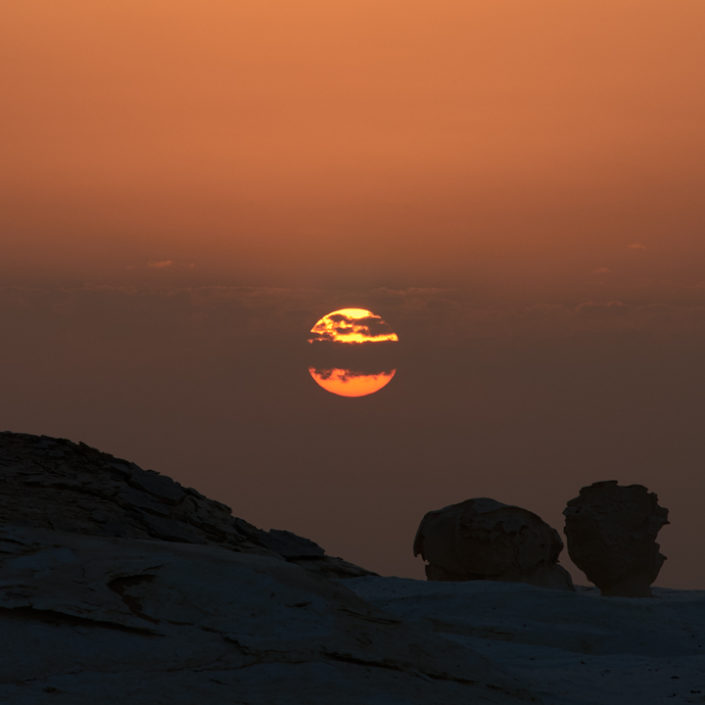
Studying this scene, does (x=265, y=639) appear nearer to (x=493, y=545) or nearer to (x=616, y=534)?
(x=493, y=545)

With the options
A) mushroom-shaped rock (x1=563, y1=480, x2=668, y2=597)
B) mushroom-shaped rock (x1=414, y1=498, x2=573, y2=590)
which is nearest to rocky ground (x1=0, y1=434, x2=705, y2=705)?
mushroom-shaped rock (x1=414, y1=498, x2=573, y2=590)

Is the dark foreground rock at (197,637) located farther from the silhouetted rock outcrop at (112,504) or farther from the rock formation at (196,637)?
the silhouetted rock outcrop at (112,504)

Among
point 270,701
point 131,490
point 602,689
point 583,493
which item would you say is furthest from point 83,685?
point 583,493

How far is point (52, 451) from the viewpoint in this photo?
2058 centimetres

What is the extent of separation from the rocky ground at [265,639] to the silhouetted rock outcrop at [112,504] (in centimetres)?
36

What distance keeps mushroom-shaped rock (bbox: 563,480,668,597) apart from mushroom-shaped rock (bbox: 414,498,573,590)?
1.96m

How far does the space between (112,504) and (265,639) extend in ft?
28.6

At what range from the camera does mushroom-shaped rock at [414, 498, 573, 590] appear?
22266mm

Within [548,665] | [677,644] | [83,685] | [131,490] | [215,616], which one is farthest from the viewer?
[131,490]

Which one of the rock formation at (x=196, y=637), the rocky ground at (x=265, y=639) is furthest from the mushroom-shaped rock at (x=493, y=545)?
the rock formation at (x=196, y=637)

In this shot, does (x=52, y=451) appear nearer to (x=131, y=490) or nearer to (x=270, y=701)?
(x=131, y=490)

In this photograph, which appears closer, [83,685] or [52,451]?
[83,685]

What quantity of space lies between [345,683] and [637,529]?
16843 millimetres

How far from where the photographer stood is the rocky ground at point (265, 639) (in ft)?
30.0
